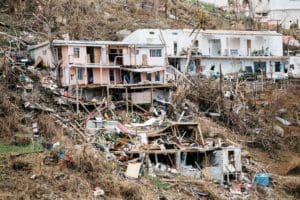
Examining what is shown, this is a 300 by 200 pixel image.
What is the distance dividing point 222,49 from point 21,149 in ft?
65.3

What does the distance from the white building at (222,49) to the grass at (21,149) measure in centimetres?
1453

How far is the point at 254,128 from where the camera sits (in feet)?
123

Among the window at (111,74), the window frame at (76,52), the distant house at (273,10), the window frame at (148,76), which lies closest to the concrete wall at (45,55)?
the window frame at (76,52)

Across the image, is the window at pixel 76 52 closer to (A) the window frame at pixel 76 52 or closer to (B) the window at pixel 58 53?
(A) the window frame at pixel 76 52

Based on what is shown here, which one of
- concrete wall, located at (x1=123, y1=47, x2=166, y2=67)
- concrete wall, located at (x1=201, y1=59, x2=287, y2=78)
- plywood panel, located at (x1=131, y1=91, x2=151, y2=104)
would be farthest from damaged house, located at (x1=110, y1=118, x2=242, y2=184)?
concrete wall, located at (x1=201, y1=59, x2=287, y2=78)

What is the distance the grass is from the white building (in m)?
14.5

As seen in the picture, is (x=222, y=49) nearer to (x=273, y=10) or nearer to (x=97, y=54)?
(x=97, y=54)

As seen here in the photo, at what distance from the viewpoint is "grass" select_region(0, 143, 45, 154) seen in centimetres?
2920

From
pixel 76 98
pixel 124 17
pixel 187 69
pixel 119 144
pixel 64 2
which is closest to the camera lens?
pixel 119 144

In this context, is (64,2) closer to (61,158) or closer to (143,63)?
(143,63)

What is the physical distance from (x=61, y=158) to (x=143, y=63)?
480 inches

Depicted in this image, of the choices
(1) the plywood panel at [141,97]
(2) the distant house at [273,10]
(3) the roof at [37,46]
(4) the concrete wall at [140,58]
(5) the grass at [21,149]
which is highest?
(2) the distant house at [273,10]

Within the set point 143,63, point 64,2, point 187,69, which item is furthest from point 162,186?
point 64,2

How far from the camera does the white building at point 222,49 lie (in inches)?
1746
